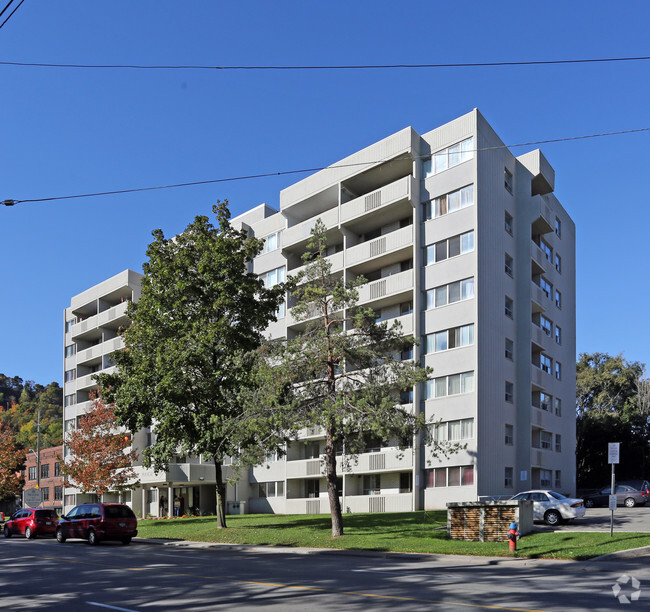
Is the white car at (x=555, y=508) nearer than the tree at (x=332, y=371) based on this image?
No

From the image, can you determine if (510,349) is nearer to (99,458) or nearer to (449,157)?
(449,157)

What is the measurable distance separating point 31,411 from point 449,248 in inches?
4625

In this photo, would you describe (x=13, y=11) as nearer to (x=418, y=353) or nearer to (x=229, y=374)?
(x=229, y=374)

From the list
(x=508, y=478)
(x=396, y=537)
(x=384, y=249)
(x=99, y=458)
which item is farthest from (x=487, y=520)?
(x=99, y=458)

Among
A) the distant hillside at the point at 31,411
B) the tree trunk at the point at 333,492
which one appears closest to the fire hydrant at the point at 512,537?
the tree trunk at the point at 333,492

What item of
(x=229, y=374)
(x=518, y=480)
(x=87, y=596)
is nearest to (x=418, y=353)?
(x=518, y=480)

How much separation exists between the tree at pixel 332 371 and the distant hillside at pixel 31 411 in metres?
68.6

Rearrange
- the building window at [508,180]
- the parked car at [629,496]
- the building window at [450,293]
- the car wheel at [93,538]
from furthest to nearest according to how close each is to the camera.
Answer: the building window at [508,180], the parked car at [629,496], the building window at [450,293], the car wheel at [93,538]

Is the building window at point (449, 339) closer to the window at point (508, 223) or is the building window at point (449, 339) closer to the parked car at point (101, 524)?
the window at point (508, 223)

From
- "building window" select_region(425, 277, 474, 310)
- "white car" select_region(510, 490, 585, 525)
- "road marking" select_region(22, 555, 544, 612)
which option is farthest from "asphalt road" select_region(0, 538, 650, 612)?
"building window" select_region(425, 277, 474, 310)

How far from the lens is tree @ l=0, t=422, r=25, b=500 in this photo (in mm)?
68312

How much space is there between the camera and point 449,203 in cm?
4112

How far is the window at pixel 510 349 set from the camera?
41.8 m

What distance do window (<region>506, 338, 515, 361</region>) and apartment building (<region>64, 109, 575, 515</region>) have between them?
118 mm
